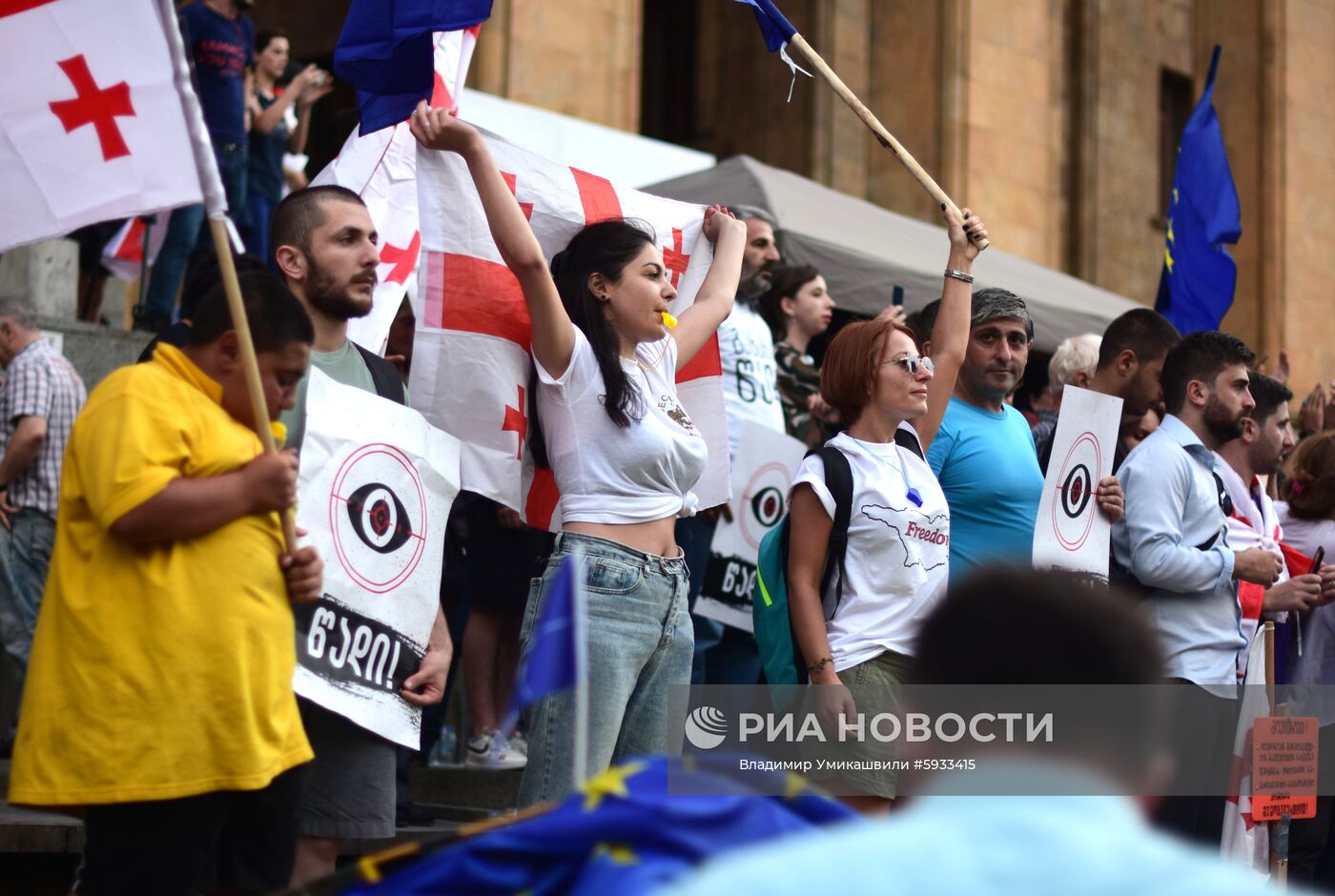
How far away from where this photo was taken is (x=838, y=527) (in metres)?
4.91

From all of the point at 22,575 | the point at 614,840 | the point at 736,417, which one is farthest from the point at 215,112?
the point at 614,840

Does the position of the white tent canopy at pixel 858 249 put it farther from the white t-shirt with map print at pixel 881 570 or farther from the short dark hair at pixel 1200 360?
the white t-shirt with map print at pixel 881 570

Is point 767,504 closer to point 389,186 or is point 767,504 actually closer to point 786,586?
point 786,586

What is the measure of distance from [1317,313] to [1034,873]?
19906 millimetres

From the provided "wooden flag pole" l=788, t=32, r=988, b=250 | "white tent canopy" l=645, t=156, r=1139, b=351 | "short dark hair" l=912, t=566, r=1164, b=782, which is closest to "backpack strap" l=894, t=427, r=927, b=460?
"wooden flag pole" l=788, t=32, r=988, b=250

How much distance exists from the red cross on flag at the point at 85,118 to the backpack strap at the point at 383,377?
72 cm

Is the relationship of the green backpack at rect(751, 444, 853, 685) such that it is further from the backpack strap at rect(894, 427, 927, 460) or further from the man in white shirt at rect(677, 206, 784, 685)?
the man in white shirt at rect(677, 206, 784, 685)

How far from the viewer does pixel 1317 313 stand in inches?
792

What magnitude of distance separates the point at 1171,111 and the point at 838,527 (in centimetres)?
1879

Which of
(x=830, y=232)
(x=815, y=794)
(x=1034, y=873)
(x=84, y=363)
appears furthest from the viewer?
(x=830, y=232)

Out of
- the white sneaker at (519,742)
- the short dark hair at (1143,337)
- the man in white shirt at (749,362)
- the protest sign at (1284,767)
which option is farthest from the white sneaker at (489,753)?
the short dark hair at (1143,337)

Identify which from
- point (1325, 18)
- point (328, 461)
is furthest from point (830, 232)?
point (1325, 18)

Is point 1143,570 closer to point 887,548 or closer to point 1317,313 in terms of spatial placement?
point 887,548

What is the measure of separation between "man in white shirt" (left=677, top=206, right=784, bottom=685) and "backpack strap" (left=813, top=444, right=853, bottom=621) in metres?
1.59
